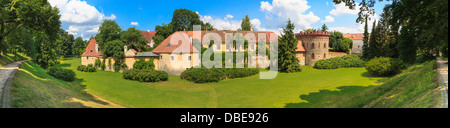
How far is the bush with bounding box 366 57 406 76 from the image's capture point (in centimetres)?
2892

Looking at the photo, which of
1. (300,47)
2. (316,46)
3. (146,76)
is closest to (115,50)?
(146,76)

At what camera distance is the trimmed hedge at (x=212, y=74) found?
97.3 feet

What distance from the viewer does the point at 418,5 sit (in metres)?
12.9

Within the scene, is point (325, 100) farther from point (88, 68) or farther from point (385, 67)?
point (88, 68)

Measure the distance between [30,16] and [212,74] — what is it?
61.9ft

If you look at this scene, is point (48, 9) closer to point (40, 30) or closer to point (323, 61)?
point (40, 30)

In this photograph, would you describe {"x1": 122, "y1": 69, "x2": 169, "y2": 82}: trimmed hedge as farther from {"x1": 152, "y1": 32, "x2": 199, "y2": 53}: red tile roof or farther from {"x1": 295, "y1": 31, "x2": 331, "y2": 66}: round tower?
{"x1": 295, "y1": 31, "x2": 331, "y2": 66}: round tower

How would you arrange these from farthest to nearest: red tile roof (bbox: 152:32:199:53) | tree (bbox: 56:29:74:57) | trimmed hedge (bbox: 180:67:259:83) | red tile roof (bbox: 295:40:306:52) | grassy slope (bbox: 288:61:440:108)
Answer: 1. tree (bbox: 56:29:74:57)
2. red tile roof (bbox: 295:40:306:52)
3. red tile roof (bbox: 152:32:199:53)
4. trimmed hedge (bbox: 180:67:259:83)
5. grassy slope (bbox: 288:61:440:108)

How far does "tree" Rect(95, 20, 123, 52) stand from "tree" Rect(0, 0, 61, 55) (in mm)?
21061

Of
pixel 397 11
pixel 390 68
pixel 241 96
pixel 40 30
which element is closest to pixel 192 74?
pixel 241 96

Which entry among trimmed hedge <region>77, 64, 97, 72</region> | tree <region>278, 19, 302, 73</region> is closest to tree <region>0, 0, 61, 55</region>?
trimmed hedge <region>77, 64, 97, 72</region>

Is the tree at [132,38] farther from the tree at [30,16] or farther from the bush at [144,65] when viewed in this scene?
the tree at [30,16]

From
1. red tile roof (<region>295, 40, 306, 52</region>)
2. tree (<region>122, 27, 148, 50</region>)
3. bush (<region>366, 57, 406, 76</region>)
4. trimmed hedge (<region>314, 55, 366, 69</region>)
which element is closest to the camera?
bush (<region>366, 57, 406, 76</region>)

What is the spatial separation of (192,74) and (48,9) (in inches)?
641
